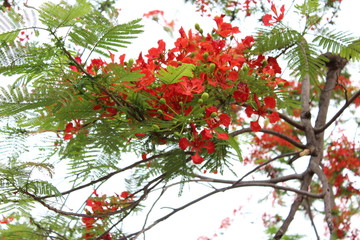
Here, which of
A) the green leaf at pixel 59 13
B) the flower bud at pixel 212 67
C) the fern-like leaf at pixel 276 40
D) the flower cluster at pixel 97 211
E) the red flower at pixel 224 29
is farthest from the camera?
the flower cluster at pixel 97 211

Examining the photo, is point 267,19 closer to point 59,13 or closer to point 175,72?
point 175,72

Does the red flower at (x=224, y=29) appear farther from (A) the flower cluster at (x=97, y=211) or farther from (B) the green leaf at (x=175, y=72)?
(A) the flower cluster at (x=97, y=211)

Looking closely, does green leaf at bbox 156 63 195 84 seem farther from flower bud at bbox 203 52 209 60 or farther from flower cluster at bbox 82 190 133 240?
flower cluster at bbox 82 190 133 240

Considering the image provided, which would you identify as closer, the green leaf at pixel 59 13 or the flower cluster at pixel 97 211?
the green leaf at pixel 59 13

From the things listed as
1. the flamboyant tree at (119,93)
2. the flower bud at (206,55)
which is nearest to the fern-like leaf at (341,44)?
the flamboyant tree at (119,93)

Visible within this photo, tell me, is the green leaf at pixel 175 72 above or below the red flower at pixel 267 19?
below

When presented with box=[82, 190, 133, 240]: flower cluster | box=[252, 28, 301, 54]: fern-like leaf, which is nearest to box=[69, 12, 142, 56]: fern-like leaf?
box=[252, 28, 301, 54]: fern-like leaf

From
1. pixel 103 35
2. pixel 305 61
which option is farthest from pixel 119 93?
pixel 305 61

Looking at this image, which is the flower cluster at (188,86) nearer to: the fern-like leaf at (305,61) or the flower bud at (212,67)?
the flower bud at (212,67)

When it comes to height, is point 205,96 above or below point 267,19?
below

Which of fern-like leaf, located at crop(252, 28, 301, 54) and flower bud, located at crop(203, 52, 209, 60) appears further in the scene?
fern-like leaf, located at crop(252, 28, 301, 54)

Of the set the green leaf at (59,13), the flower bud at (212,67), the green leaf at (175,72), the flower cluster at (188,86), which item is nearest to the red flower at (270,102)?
the flower cluster at (188,86)

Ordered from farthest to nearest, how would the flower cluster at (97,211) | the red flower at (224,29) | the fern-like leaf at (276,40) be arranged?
1. the flower cluster at (97,211)
2. the fern-like leaf at (276,40)
3. the red flower at (224,29)

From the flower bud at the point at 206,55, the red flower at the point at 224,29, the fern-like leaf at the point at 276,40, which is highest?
the fern-like leaf at the point at 276,40
